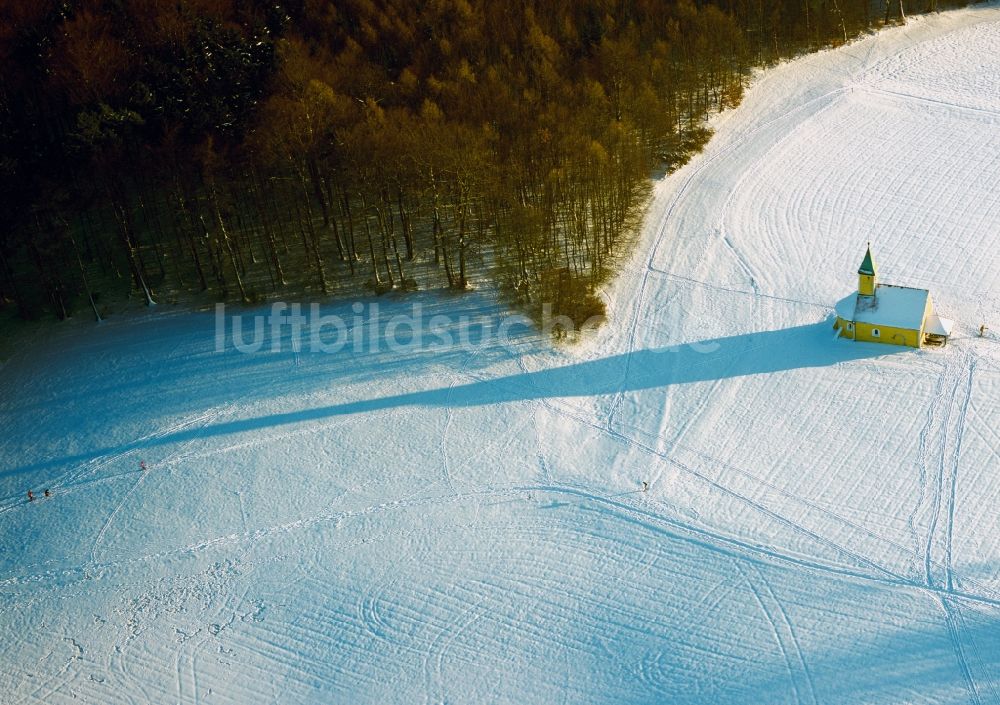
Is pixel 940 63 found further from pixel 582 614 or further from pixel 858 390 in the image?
pixel 582 614

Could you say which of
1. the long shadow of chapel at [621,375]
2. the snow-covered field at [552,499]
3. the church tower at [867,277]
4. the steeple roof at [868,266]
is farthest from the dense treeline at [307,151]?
the steeple roof at [868,266]

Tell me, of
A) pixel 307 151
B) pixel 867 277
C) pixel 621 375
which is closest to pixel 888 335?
pixel 867 277

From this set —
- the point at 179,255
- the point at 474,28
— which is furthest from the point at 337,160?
the point at 474,28

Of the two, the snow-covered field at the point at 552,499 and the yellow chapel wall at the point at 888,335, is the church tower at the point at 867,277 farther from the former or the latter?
the snow-covered field at the point at 552,499

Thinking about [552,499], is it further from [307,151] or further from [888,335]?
[307,151]

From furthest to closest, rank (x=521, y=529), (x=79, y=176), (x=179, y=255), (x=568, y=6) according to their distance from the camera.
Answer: (x=568, y=6), (x=179, y=255), (x=79, y=176), (x=521, y=529)

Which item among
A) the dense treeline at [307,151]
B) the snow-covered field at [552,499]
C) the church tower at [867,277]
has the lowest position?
the snow-covered field at [552,499]
